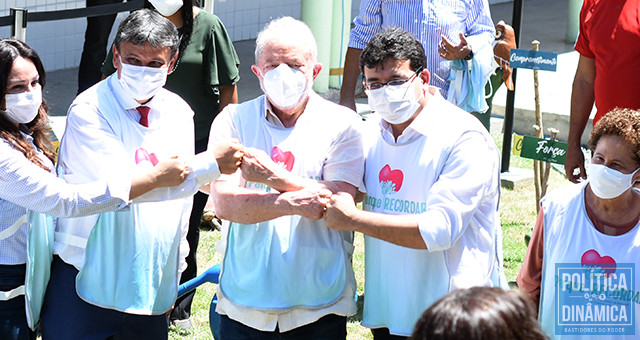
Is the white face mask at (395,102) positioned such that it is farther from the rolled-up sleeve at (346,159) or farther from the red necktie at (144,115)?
the red necktie at (144,115)

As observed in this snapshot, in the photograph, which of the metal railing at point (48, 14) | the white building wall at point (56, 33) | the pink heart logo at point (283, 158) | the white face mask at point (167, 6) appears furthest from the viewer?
the white building wall at point (56, 33)

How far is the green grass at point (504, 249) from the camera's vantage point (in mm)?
5406

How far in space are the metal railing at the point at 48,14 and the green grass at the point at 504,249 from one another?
5.82 feet

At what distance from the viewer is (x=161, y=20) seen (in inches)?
148

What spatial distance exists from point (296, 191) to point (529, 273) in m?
0.95

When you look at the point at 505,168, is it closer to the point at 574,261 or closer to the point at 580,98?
the point at 580,98

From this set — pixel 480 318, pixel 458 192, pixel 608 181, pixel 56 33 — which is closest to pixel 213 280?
pixel 458 192

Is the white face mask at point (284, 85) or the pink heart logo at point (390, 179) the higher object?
the white face mask at point (284, 85)

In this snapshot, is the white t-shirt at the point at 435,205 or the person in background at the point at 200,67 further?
the person in background at the point at 200,67

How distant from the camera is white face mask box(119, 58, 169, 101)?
3.66 meters

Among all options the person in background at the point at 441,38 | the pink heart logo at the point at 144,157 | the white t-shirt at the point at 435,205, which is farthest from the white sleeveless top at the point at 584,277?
the person in background at the point at 441,38

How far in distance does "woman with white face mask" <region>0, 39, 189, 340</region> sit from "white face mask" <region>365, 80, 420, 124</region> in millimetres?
774

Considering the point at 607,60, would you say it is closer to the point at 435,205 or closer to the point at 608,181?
the point at 608,181

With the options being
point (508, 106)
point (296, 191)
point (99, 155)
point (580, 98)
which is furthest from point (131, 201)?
point (508, 106)
